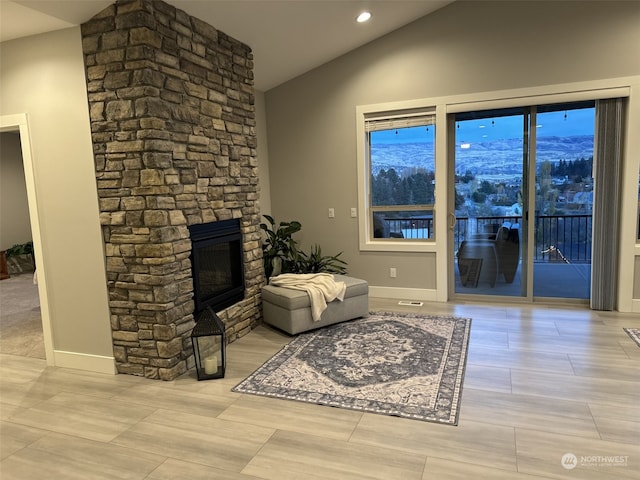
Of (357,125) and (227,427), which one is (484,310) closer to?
(357,125)

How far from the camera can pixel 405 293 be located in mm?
5090

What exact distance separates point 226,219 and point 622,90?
3993 millimetres

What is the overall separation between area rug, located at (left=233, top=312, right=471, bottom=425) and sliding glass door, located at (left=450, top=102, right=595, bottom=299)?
3.73 ft

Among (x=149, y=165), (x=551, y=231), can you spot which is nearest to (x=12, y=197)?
(x=149, y=165)

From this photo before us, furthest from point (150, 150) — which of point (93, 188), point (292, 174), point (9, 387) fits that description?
point (292, 174)

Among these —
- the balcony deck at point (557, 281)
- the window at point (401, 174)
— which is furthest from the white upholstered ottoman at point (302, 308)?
the balcony deck at point (557, 281)

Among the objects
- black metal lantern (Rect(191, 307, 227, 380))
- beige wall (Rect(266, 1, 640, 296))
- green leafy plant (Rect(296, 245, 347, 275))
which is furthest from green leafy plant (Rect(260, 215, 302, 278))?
black metal lantern (Rect(191, 307, 227, 380))

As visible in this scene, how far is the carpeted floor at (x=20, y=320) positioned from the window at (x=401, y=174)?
3800 mm

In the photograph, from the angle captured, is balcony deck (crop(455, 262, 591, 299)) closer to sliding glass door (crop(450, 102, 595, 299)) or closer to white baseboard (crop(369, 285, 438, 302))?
sliding glass door (crop(450, 102, 595, 299))

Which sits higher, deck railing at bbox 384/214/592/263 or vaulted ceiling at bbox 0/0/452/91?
vaulted ceiling at bbox 0/0/452/91

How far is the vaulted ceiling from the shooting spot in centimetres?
281

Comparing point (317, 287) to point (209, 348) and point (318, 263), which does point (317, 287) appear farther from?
point (209, 348)

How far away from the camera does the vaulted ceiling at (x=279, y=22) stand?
2814 mm

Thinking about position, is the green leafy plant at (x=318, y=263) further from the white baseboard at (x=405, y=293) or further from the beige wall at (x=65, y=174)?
the beige wall at (x=65, y=174)
